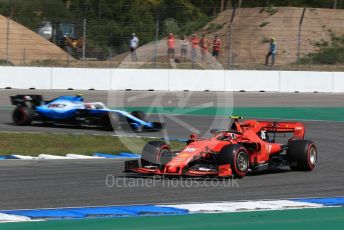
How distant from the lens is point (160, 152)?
39.3 ft

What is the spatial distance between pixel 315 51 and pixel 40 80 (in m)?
14.2

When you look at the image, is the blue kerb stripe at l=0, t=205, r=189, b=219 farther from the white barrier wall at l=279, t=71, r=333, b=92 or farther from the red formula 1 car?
the white barrier wall at l=279, t=71, r=333, b=92

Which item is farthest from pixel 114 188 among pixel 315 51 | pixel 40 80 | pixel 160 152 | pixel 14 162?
pixel 315 51

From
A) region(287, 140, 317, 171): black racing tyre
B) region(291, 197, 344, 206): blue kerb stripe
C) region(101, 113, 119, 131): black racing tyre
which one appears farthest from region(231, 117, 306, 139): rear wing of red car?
region(101, 113, 119, 131): black racing tyre

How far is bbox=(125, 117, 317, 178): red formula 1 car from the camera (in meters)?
11.5

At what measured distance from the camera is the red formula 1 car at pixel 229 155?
11.5 meters

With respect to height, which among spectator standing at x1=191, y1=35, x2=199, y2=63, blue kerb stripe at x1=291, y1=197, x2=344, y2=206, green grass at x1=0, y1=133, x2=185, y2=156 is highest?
spectator standing at x1=191, y1=35, x2=199, y2=63

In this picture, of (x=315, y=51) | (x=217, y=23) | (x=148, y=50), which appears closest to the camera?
(x=148, y=50)

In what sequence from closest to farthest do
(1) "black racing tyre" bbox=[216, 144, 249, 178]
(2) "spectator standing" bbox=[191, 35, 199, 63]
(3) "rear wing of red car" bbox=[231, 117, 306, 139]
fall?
(1) "black racing tyre" bbox=[216, 144, 249, 178] → (3) "rear wing of red car" bbox=[231, 117, 306, 139] → (2) "spectator standing" bbox=[191, 35, 199, 63]

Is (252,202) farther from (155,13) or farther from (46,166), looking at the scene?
(155,13)

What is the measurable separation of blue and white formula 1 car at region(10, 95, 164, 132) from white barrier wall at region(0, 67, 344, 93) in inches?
359

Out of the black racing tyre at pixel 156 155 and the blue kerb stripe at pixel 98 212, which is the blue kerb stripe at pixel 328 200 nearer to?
the blue kerb stripe at pixel 98 212

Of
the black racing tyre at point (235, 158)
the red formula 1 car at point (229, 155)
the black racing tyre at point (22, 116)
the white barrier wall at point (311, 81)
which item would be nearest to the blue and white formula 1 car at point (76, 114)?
the black racing tyre at point (22, 116)

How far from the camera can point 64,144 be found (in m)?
16.3
